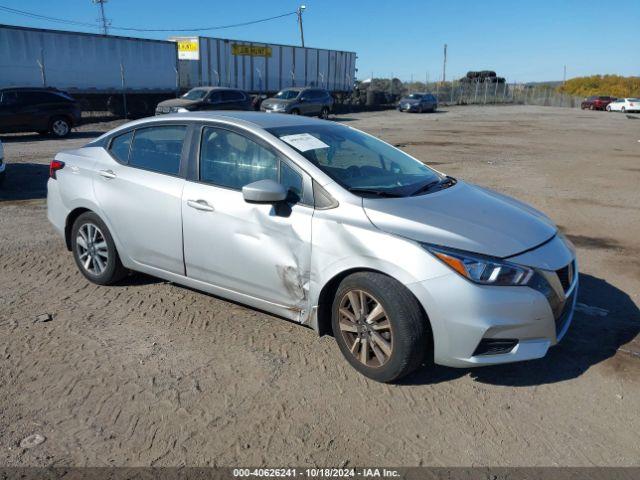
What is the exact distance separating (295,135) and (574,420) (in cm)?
255

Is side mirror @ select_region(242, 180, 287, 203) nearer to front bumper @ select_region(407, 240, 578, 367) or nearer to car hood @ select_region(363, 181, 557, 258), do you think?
car hood @ select_region(363, 181, 557, 258)

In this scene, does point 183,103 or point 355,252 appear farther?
point 183,103

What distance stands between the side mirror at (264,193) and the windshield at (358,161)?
0.36m

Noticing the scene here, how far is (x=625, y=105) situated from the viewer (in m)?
51.3

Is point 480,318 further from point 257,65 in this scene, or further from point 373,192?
point 257,65

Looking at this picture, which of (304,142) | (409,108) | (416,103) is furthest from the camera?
(416,103)

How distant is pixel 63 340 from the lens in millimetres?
3939

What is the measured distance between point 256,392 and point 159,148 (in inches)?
86.9

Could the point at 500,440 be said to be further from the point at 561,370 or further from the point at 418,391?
the point at 561,370

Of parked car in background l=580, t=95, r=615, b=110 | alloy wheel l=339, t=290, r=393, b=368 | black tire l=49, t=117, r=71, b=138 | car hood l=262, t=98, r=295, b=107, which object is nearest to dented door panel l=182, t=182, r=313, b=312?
alloy wheel l=339, t=290, r=393, b=368

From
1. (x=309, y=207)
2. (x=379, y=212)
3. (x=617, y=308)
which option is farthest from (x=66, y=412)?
(x=617, y=308)

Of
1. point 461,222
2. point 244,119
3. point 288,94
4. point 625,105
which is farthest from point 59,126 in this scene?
point 625,105

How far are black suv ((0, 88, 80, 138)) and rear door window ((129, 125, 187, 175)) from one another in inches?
594

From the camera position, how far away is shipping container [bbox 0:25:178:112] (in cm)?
2175
